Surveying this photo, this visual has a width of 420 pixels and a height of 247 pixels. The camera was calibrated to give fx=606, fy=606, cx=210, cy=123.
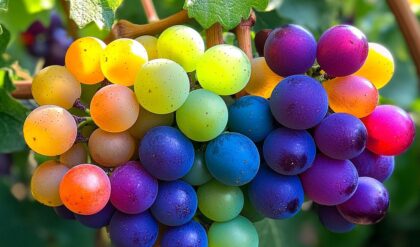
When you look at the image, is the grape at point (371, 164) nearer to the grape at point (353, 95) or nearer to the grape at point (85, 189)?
the grape at point (353, 95)

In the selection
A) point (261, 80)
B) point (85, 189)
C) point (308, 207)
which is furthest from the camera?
point (308, 207)

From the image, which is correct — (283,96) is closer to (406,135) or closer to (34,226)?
(406,135)

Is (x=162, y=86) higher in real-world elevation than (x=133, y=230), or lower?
higher

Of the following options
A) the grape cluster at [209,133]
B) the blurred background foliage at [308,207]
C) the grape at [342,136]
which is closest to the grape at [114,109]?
the grape cluster at [209,133]

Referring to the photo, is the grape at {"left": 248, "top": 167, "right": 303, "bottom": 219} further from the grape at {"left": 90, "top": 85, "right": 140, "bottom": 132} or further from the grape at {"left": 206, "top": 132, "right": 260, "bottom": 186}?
the grape at {"left": 90, "top": 85, "right": 140, "bottom": 132}

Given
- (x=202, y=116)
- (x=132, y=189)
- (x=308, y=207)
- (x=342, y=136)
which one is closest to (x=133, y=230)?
(x=132, y=189)

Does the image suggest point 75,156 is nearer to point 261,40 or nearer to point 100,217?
point 100,217

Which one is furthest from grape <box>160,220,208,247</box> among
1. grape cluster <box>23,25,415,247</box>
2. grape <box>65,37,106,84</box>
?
grape <box>65,37,106,84</box>
